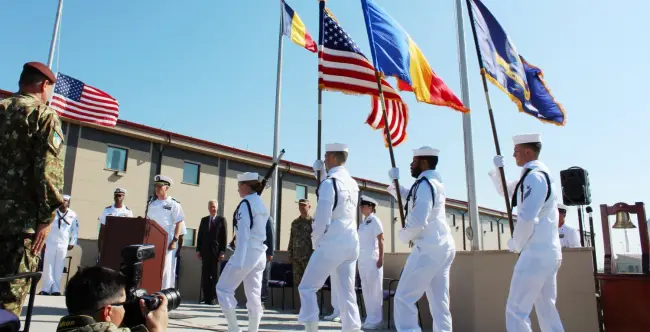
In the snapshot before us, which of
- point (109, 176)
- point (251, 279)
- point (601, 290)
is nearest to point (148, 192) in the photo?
point (109, 176)

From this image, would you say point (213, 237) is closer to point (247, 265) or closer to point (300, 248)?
point (300, 248)

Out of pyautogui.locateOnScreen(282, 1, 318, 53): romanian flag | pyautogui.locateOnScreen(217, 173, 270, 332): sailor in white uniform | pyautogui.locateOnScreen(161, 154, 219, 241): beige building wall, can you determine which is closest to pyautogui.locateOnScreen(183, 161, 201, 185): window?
pyautogui.locateOnScreen(161, 154, 219, 241): beige building wall

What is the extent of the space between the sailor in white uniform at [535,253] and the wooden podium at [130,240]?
4.94m

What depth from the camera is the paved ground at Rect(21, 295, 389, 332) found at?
6.77 m

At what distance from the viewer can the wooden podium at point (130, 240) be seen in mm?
7262

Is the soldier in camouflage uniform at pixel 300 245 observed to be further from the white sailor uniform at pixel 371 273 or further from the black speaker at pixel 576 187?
the black speaker at pixel 576 187

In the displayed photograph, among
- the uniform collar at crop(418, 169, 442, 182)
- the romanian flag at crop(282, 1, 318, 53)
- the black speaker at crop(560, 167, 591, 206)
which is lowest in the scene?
the uniform collar at crop(418, 169, 442, 182)

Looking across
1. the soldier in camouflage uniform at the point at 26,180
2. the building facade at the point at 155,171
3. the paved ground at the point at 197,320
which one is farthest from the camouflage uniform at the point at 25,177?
the building facade at the point at 155,171

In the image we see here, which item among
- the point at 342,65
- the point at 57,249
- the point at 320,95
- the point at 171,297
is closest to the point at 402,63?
the point at 342,65

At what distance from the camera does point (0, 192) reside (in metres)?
3.19

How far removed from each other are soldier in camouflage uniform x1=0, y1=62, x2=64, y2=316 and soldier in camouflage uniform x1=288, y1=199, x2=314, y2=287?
7.57 m

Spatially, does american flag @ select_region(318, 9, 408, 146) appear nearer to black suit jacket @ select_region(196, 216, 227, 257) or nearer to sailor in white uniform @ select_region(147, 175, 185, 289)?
sailor in white uniform @ select_region(147, 175, 185, 289)

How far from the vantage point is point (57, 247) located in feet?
37.4

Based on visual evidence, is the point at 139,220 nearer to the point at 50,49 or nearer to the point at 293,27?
the point at 50,49
